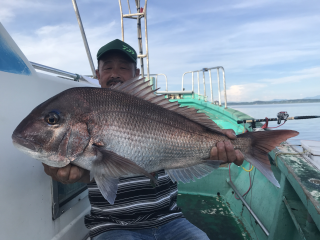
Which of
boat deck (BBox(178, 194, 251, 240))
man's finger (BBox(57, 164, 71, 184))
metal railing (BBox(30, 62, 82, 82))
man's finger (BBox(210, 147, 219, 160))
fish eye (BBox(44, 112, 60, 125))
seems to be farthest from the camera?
boat deck (BBox(178, 194, 251, 240))

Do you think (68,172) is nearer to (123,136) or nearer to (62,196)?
(123,136)

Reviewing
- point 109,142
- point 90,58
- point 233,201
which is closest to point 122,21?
point 90,58

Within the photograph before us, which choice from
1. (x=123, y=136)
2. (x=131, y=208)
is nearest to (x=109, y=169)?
(x=123, y=136)

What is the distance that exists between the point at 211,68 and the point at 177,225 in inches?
250

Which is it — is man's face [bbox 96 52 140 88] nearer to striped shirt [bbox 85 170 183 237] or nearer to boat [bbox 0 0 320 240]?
boat [bbox 0 0 320 240]

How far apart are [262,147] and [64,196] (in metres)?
1.93

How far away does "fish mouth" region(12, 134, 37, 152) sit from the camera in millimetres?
1183

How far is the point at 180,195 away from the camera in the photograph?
4.30 m

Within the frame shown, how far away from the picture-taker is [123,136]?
139 cm

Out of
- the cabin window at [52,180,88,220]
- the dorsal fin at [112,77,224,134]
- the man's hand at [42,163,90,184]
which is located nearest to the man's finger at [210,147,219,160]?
the dorsal fin at [112,77,224,134]

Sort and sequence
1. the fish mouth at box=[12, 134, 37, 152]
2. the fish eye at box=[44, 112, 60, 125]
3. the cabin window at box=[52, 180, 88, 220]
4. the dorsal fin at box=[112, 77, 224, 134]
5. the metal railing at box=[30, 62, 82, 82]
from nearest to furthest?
the fish mouth at box=[12, 134, 37, 152], the fish eye at box=[44, 112, 60, 125], the dorsal fin at box=[112, 77, 224, 134], the cabin window at box=[52, 180, 88, 220], the metal railing at box=[30, 62, 82, 82]

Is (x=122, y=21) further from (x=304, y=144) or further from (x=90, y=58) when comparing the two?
(x=304, y=144)

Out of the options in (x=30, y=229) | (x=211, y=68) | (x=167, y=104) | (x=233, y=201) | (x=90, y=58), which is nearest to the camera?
(x=30, y=229)

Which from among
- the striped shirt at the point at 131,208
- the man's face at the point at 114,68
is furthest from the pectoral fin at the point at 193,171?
the man's face at the point at 114,68
